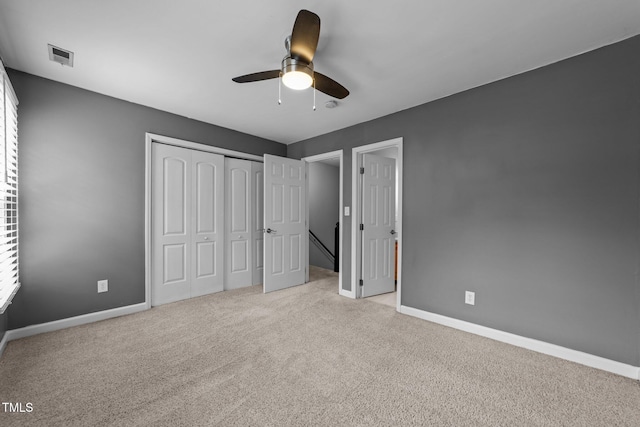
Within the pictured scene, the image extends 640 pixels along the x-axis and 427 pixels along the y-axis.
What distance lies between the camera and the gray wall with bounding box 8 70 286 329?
2.56 meters

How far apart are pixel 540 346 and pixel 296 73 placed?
2950mm

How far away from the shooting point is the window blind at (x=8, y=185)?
78.5 inches

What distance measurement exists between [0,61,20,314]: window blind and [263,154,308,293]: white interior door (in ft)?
8.19

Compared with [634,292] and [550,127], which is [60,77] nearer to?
[550,127]

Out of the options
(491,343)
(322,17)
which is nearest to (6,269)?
(322,17)

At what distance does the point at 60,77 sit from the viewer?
2602 millimetres

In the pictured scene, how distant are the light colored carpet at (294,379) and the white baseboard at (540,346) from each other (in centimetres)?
8

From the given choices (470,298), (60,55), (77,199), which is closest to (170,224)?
(77,199)

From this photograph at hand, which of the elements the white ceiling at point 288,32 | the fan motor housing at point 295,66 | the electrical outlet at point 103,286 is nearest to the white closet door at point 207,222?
the electrical outlet at point 103,286

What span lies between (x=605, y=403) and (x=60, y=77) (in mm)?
5046

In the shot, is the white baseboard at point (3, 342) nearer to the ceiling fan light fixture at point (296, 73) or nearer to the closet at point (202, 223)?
the closet at point (202, 223)

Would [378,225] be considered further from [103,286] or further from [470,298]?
[103,286]

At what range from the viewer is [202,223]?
3.79 metres

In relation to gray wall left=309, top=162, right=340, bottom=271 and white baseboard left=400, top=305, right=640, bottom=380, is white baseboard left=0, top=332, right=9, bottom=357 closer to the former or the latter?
white baseboard left=400, top=305, right=640, bottom=380
